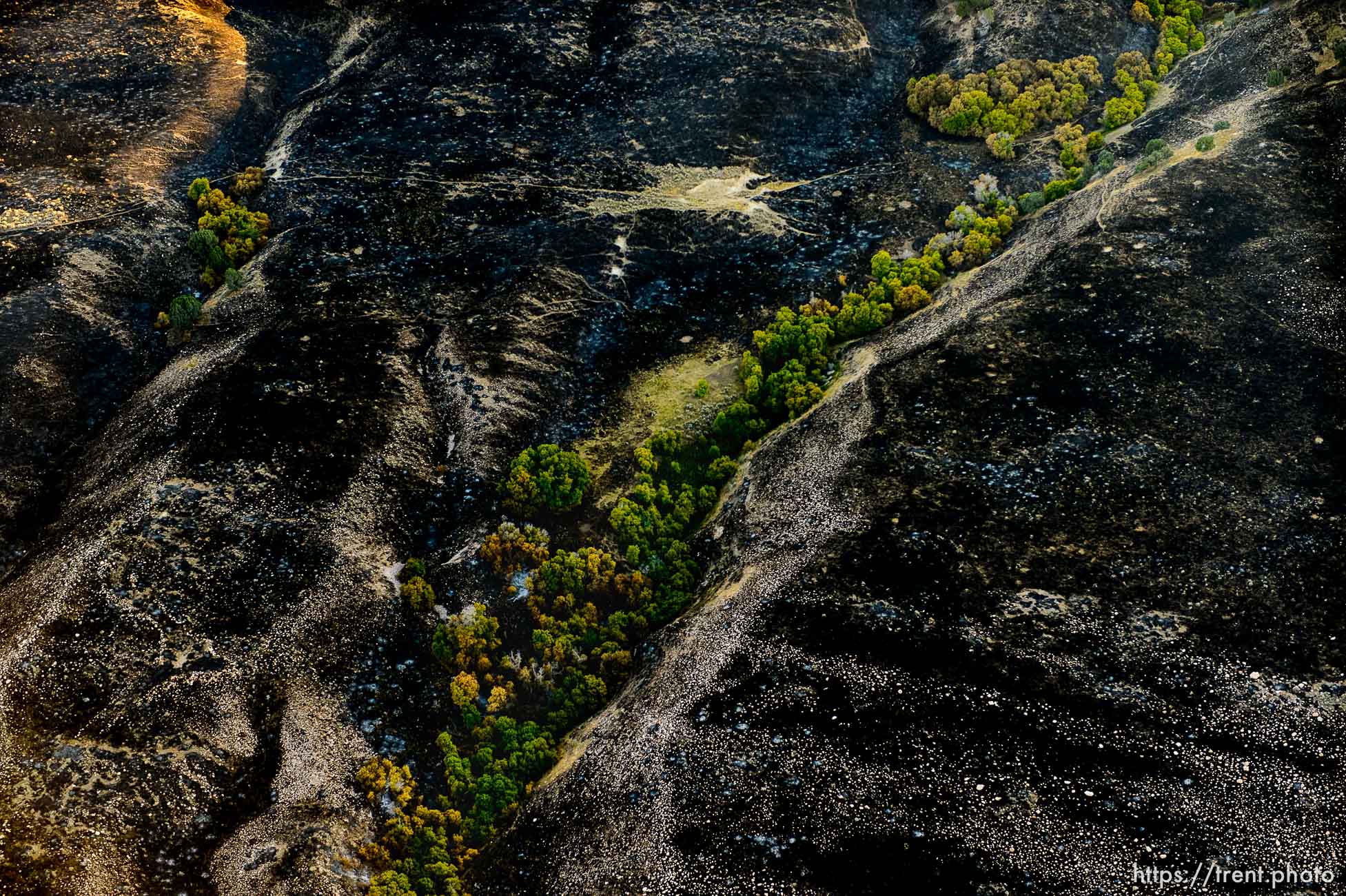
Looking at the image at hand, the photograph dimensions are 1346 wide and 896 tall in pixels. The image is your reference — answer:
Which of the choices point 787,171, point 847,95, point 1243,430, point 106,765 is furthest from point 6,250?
point 1243,430

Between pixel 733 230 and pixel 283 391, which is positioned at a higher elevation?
pixel 733 230

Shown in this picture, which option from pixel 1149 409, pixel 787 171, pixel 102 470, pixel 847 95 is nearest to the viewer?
pixel 1149 409

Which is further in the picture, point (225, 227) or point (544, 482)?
point (225, 227)

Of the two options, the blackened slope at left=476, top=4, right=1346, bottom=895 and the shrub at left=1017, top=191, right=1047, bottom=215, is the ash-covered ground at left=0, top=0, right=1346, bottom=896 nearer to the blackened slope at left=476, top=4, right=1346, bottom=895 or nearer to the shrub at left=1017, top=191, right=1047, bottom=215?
the blackened slope at left=476, top=4, right=1346, bottom=895

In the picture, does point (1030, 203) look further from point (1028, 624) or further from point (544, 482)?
point (544, 482)

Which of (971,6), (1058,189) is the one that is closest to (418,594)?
(1058,189)

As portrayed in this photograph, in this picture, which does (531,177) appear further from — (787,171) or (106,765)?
(106,765)
